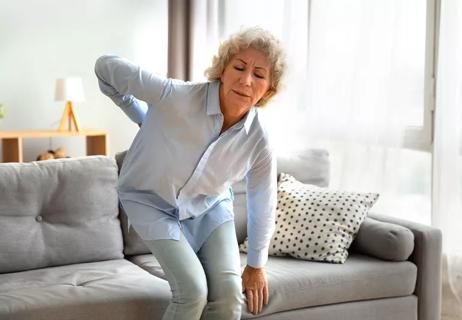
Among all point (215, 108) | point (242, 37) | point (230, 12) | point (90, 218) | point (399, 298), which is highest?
point (230, 12)

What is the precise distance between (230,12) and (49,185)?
2.43 m

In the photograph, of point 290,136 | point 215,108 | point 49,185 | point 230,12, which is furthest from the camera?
point 230,12

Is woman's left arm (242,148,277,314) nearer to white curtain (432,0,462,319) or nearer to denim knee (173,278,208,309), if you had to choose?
denim knee (173,278,208,309)

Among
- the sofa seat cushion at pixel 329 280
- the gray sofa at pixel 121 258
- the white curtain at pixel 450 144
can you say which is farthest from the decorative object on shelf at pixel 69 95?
the white curtain at pixel 450 144

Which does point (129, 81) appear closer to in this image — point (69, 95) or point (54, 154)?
point (69, 95)

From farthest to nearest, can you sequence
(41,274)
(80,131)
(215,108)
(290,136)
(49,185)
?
(80,131) → (290,136) → (49,185) → (41,274) → (215,108)

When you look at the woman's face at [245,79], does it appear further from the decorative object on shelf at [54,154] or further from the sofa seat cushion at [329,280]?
the decorative object on shelf at [54,154]

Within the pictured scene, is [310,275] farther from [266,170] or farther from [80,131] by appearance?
[80,131]

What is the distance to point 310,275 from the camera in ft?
7.60

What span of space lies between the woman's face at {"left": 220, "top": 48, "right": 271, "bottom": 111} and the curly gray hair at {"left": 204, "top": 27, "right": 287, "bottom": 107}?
2cm

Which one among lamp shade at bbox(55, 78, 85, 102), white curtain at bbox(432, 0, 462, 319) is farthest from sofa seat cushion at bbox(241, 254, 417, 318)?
lamp shade at bbox(55, 78, 85, 102)

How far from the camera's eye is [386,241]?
249 cm

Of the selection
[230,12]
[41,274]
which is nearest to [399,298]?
[41,274]

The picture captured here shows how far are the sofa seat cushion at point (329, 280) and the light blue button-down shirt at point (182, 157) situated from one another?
0.60 ft
